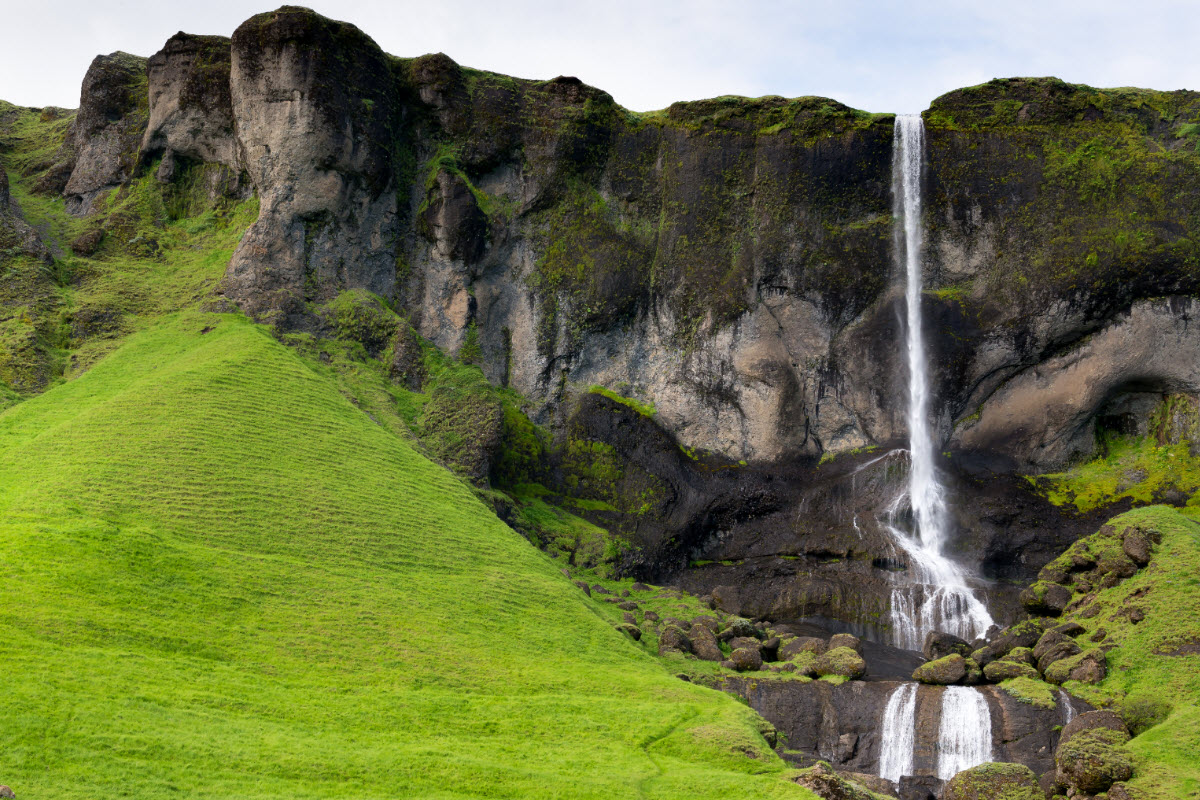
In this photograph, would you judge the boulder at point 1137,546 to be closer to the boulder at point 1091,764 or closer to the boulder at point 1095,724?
the boulder at point 1095,724

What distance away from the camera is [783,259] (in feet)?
127

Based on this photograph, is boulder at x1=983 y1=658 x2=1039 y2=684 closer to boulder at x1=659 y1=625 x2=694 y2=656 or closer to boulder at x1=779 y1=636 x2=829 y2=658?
boulder at x1=779 y1=636 x2=829 y2=658

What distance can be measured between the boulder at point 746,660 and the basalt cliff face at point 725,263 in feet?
21.7

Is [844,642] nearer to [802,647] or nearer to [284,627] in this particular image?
[802,647]

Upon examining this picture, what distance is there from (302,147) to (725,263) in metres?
17.6

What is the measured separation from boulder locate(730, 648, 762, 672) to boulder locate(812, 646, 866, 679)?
5.06 feet

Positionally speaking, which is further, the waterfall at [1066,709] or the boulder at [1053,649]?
the boulder at [1053,649]

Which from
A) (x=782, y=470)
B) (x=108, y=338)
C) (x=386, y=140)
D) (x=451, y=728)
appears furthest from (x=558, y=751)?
(x=386, y=140)

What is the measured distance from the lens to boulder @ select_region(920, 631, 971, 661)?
90.0 feet

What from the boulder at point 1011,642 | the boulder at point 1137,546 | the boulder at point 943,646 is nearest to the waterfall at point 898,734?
the boulder at point 1011,642

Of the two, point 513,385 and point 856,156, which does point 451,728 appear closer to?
point 513,385

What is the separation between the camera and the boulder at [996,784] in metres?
18.2

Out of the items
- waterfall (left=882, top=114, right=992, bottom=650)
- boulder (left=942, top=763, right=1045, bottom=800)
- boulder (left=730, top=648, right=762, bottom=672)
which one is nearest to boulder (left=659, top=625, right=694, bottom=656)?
boulder (left=730, top=648, right=762, bottom=672)

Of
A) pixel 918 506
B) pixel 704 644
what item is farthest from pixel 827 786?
pixel 918 506
